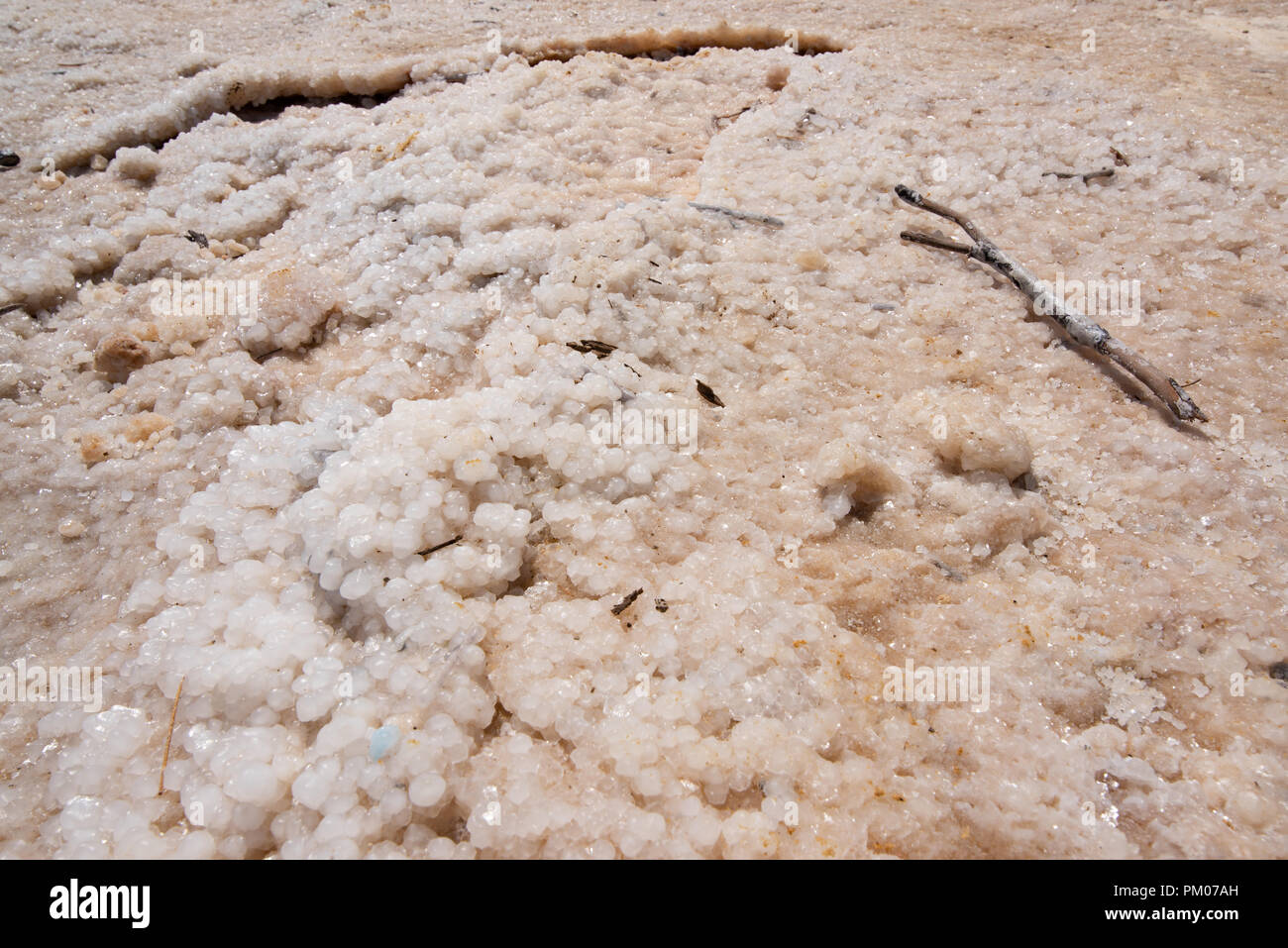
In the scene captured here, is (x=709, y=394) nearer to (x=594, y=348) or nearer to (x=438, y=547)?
(x=594, y=348)

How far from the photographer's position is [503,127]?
13.2ft

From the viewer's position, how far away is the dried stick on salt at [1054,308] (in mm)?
2771

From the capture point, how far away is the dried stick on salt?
2771mm

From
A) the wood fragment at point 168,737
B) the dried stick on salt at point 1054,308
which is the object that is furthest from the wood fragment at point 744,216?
the wood fragment at point 168,737

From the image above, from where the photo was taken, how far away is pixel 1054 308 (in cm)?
310

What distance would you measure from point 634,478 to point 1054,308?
6.43ft

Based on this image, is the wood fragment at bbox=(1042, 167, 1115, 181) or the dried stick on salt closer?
the dried stick on salt

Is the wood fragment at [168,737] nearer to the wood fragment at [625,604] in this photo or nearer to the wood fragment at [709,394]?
the wood fragment at [625,604]

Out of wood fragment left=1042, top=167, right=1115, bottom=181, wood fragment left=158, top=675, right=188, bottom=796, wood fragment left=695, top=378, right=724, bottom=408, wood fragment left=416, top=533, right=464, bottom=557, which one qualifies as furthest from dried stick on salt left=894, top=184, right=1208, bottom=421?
wood fragment left=158, top=675, right=188, bottom=796

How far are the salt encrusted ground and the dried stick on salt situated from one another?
0.09 m

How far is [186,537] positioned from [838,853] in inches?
80.8

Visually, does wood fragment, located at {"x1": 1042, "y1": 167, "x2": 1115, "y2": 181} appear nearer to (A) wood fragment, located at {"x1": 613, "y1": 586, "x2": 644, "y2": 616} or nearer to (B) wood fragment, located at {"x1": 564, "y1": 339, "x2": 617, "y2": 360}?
(B) wood fragment, located at {"x1": 564, "y1": 339, "x2": 617, "y2": 360}

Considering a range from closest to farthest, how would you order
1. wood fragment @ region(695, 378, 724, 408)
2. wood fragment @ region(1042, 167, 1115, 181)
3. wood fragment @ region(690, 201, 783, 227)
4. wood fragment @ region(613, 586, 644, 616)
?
1. wood fragment @ region(613, 586, 644, 616)
2. wood fragment @ region(695, 378, 724, 408)
3. wood fragment @ region(690, 201, 783, 227)
4. wood fragment @ region(1042, 167, 1115, 181)

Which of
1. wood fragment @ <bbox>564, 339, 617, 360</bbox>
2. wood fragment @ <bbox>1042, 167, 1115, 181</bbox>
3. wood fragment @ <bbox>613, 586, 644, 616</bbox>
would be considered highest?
wood fragment @ <bbox>1042, 167, 1115, 181</bbox>
